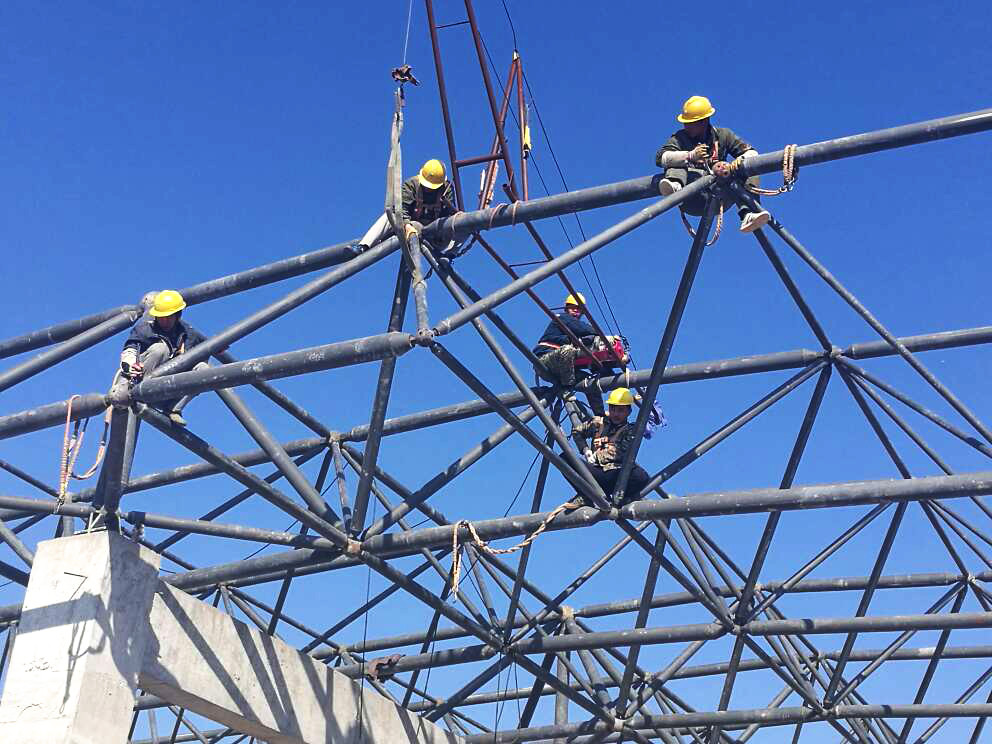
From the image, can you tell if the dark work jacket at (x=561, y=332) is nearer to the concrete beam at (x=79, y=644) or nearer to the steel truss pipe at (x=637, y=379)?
the steel truss pipe at (x=637, y=379)

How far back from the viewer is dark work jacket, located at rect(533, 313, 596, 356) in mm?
16891

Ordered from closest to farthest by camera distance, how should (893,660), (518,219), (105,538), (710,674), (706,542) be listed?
(105,538), (518,219), (706,542), (893,660), (710,674)

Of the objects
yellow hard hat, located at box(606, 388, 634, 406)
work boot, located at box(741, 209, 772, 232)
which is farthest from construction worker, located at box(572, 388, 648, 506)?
work boot, located at box(741, 209, 772, 232)

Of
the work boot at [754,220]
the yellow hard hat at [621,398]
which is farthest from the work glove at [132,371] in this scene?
the work boot at [754,220]

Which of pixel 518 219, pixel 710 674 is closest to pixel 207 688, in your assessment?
pixel 518 219

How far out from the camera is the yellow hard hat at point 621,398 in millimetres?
15219

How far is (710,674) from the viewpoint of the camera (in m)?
21.7

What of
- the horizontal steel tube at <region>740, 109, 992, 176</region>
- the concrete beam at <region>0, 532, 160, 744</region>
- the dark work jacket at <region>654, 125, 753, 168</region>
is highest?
the dark work jacket at <region>654, 125, 753, 168</region>

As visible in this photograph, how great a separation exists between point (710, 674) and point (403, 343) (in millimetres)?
12111

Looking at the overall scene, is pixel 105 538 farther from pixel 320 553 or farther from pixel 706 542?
pixel 706 542

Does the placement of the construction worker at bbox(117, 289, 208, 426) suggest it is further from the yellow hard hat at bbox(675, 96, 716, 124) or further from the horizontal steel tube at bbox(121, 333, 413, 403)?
the yellow hard hat at bbox(675, 96, 716, 124)

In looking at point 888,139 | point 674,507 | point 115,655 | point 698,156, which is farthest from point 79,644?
point 888,139

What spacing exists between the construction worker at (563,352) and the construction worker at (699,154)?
3.49 m

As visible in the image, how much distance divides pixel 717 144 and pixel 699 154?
0.33 meters
